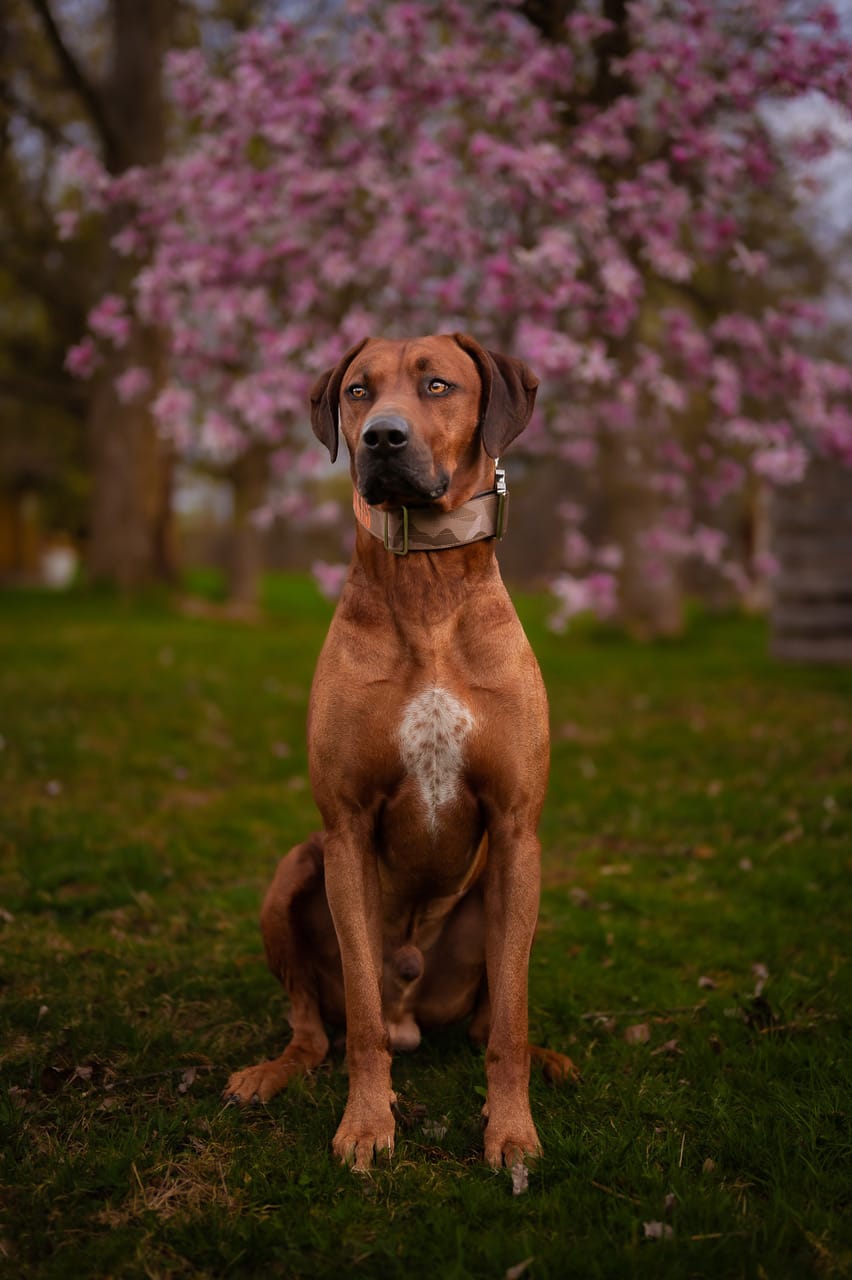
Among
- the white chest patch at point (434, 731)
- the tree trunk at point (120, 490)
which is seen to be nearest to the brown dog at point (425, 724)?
the white chest patch at point (434, 731)

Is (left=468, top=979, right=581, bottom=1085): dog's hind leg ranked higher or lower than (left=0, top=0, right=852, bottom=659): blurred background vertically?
lower

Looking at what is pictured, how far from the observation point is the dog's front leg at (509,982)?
2.60 metres

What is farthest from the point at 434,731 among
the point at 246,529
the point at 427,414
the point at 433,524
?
the point at 246,529

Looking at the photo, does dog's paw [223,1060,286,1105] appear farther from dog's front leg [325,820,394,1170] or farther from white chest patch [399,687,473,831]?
white chest patch [399,687,473,831]

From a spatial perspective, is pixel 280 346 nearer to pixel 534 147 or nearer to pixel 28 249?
pixel 534 147

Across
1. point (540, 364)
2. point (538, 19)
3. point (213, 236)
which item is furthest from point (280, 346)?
point (538, 19)

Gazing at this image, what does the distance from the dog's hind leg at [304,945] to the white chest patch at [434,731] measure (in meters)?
0.68

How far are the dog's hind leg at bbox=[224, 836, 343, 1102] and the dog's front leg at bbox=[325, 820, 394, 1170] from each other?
36cm

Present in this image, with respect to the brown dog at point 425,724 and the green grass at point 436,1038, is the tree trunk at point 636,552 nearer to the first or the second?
the green grass at point 436,1038

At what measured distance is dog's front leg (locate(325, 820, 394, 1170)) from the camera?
2.62 metres

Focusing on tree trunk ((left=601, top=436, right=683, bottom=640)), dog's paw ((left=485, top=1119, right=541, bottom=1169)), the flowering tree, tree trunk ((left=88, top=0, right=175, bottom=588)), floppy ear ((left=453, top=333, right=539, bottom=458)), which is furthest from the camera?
tree trunk ((left=88, top=0, right=175, bottom=588))

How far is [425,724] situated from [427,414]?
32.6 inches

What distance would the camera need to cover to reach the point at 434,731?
8.80ft

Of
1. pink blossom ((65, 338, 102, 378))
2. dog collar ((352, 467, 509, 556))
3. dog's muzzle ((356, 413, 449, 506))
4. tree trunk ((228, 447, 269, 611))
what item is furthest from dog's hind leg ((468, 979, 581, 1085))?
tree trunk ((228, 447, 269, 611))
